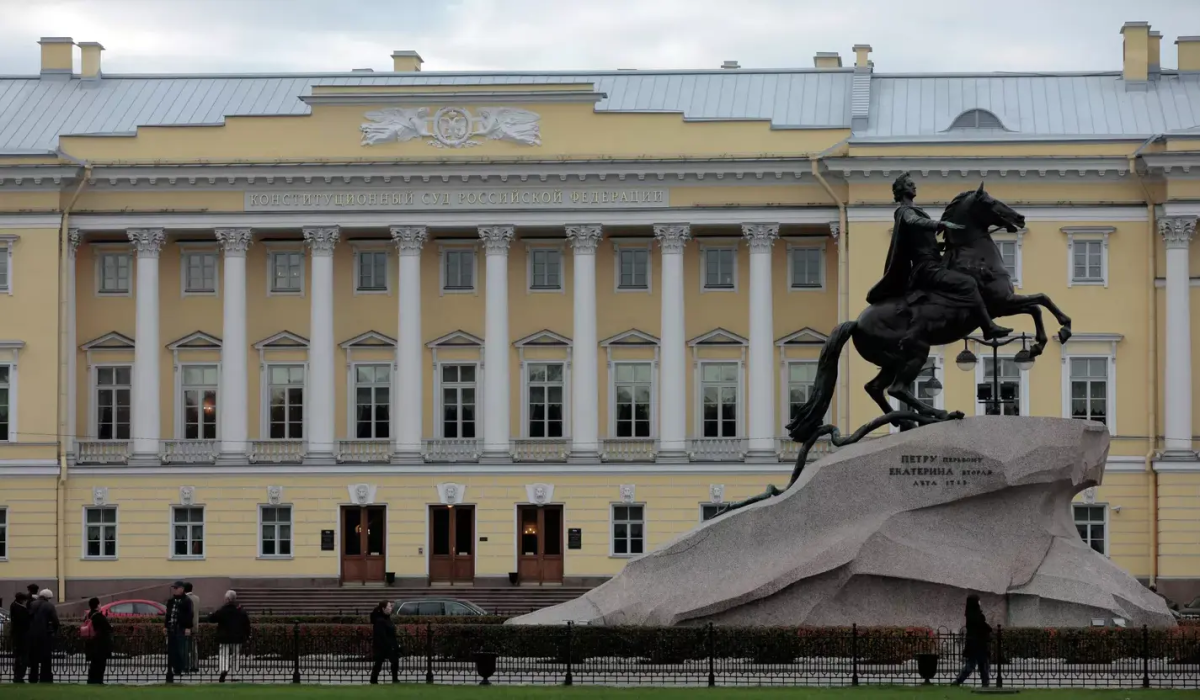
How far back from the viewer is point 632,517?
63.9m

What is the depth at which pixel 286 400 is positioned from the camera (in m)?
65.9

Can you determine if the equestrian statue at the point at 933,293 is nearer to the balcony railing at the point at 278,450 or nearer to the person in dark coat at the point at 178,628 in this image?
the person in dark coat at the point at 178,628

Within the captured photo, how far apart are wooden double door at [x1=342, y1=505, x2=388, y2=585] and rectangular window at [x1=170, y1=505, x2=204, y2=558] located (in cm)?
402

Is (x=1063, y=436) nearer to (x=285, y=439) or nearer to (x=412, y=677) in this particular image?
(x=412, y=677)

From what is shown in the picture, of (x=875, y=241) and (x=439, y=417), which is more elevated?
(x=875, y=241)

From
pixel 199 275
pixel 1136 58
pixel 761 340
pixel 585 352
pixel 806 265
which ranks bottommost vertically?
pixel 585 352

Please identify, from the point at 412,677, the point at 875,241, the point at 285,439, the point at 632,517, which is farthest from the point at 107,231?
the point at 412,677

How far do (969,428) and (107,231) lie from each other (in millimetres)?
38217

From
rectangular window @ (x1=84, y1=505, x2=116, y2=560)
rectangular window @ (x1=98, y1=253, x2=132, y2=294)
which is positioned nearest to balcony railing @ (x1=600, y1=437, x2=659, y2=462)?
rectangular window @ (x1=84, y1=505, x2=116, y2=560)

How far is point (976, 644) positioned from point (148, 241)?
131 feet

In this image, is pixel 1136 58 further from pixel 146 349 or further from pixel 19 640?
pixel 19 640

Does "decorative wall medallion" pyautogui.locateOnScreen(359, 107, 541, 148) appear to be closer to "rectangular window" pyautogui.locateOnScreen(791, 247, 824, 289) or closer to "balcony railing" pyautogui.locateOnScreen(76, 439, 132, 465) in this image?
"rectangular window" pyautogui.locateOnScreen(791, 247, 824, 289)

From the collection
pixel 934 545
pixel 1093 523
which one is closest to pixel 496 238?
pixel 1093 523

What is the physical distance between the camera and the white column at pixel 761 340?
209 feet
